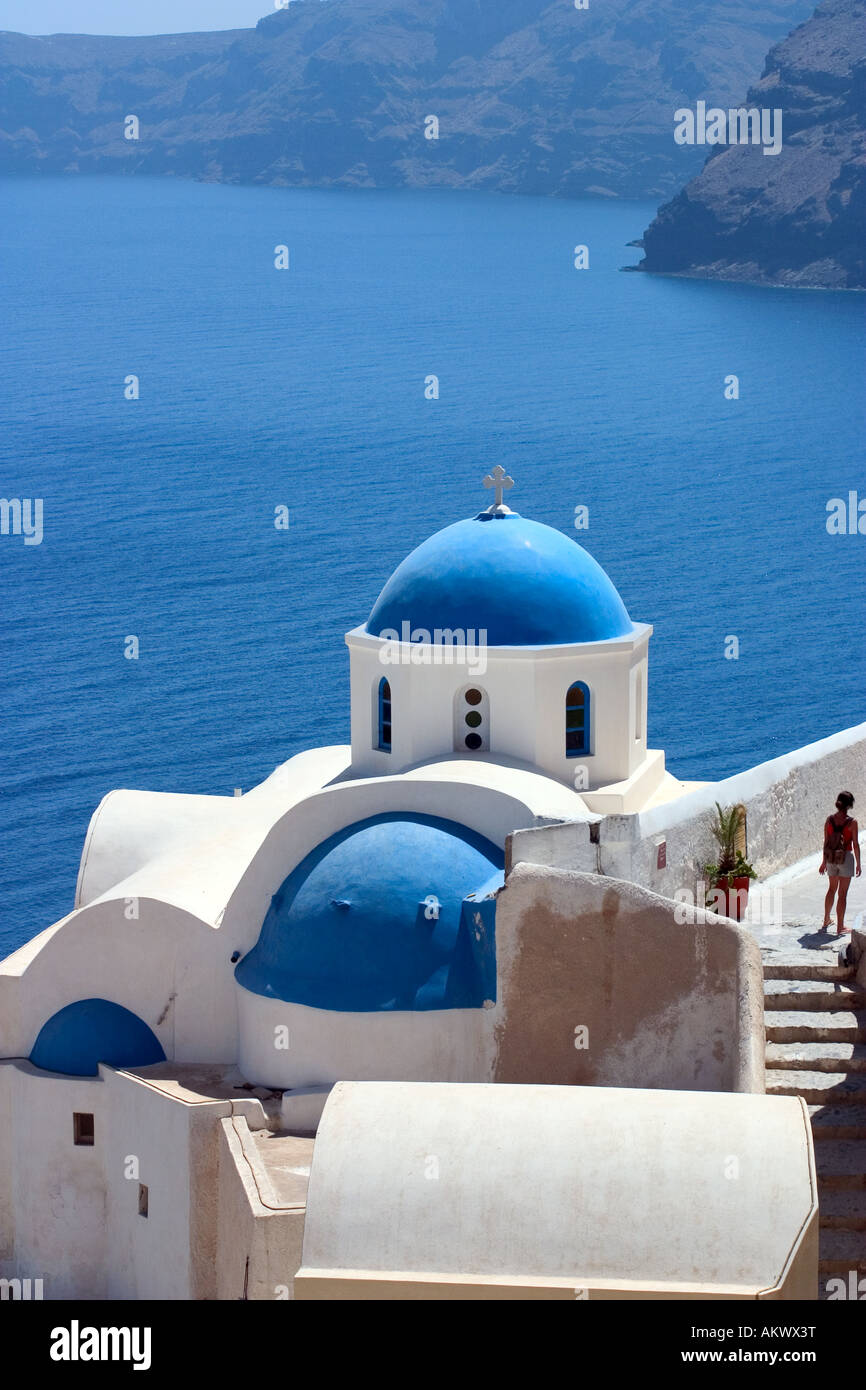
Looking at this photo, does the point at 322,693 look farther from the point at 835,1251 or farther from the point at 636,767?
the point at 835,1251

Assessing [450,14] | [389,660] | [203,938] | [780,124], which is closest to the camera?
[203,938]

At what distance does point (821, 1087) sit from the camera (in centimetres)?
1783

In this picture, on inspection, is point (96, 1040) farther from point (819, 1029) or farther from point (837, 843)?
point (837, 843)

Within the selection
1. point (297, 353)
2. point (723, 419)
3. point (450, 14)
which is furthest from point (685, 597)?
point (450, 14)

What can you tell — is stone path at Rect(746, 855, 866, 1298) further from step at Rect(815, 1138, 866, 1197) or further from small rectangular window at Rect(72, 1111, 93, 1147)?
small rectangular window at Rect(72, 1111, 93, 1147)

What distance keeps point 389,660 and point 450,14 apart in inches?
5459

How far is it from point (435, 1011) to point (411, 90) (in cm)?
13713

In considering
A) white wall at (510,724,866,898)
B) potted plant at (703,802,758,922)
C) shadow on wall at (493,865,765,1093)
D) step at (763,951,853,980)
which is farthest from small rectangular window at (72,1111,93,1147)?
step at (763,951,853,980)

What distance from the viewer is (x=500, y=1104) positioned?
1577cm

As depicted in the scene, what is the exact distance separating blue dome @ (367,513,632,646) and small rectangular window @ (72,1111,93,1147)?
6229mm

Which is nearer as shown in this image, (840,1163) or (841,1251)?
(841,1251)

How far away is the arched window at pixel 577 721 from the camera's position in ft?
75.9

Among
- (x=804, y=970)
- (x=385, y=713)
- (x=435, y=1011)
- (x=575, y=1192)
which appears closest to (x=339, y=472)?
(x=385, y=713)

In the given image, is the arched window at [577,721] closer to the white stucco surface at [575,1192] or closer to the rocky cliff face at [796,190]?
the white stucco surface at [575,1192]
